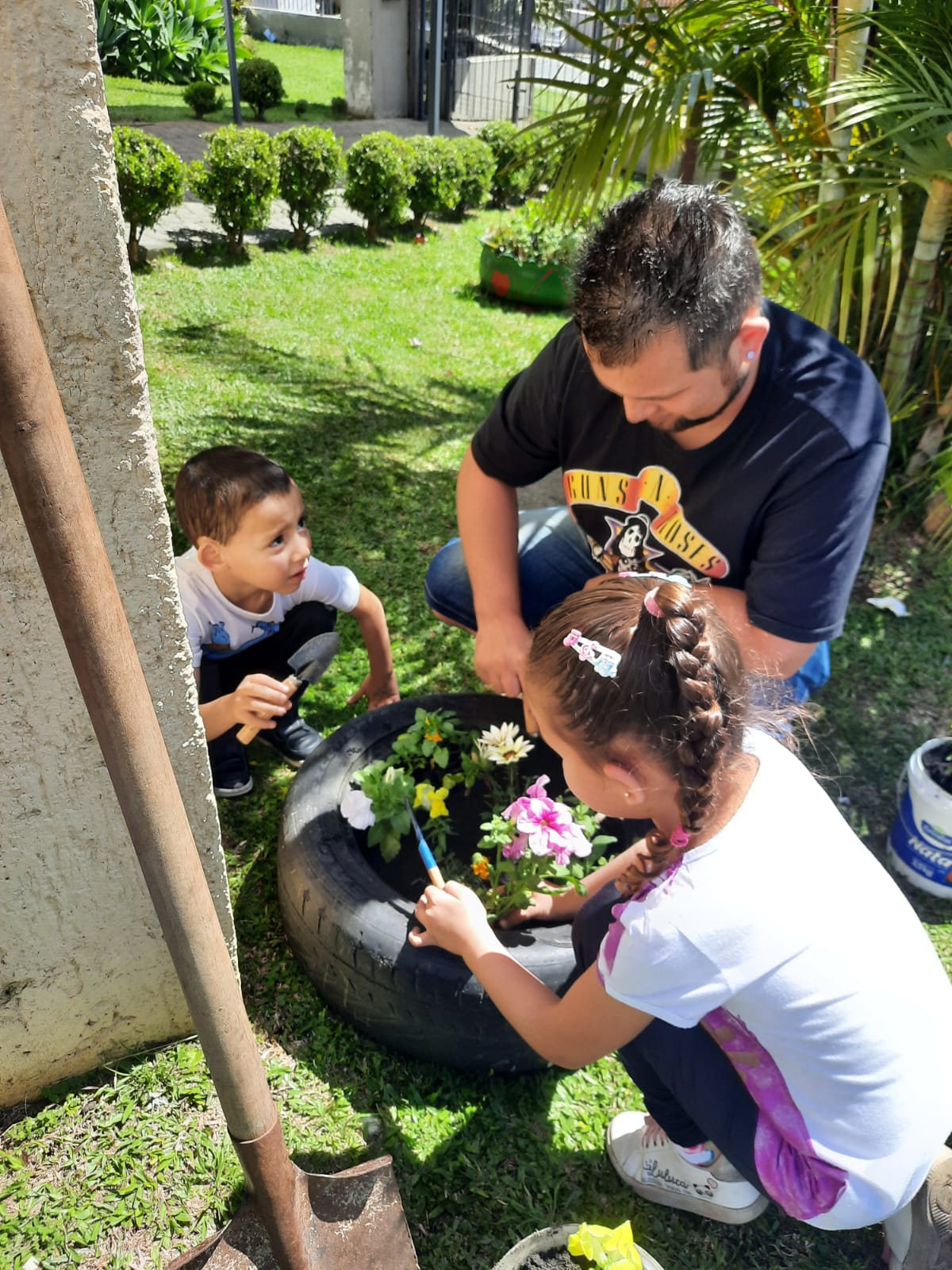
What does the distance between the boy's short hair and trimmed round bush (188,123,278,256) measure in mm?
5370

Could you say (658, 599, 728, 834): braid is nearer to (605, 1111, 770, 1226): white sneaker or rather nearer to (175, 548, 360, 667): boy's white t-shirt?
(605, 1111, 770, 1226): white sneaker

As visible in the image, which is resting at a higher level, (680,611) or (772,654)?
(680,611)

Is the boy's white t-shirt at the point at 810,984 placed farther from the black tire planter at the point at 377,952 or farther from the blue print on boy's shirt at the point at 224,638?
the blue print on boy's shirt at the point at 224,638

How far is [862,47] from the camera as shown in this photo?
3.28 m

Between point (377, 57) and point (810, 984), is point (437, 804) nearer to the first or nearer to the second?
point (810, 984)

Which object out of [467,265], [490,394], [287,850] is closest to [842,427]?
[287,850]

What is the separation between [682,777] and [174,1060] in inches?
51.8

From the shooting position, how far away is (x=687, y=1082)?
61.4 inches

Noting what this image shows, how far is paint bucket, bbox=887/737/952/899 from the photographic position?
2.47 meters

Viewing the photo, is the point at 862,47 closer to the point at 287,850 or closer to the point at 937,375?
the point at 937,375

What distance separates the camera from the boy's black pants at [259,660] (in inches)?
102

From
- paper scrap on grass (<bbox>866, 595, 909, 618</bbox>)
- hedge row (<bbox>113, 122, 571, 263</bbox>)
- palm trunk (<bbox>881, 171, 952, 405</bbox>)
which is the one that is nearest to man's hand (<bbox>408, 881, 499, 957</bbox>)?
paper scrap on grass (<bbox>866, 595, 909, 618</bbox>)

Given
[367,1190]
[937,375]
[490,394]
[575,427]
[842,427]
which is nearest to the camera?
[367,1190]

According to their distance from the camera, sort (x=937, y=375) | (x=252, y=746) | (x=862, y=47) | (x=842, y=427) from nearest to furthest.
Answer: (x=842, y=427) → (x=252, y=746) → (x=862, y=47) → (x=937, y=375)
